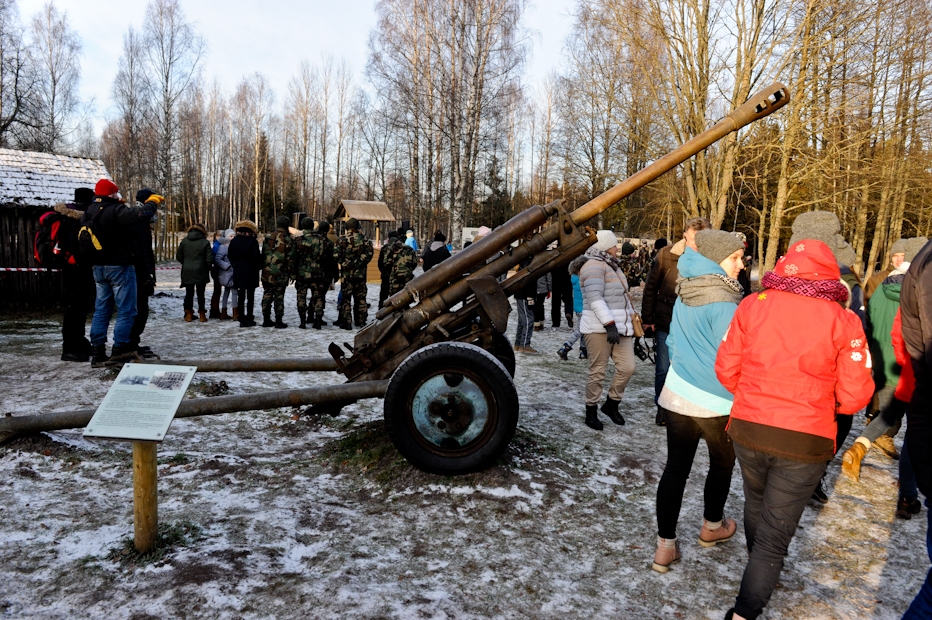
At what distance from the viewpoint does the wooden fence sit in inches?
449

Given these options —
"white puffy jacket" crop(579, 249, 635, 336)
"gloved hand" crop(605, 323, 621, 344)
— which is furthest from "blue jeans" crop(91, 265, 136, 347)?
"gloved hand" crop(605, 323, 621, 344)

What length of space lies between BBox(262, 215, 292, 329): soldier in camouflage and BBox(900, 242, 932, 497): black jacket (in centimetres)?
938

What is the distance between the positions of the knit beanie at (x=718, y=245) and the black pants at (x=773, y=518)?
1.12 meters

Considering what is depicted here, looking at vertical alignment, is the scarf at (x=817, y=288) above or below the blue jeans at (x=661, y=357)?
above

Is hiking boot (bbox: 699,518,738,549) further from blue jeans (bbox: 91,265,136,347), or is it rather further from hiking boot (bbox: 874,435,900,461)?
blue jeans (bbox: 91,265,136,347)

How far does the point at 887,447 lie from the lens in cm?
523

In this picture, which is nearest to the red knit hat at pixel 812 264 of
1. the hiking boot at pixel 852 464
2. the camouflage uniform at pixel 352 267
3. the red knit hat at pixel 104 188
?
the hiking boot at pixel 852 464

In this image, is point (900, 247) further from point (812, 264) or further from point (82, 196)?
point (82, 196)

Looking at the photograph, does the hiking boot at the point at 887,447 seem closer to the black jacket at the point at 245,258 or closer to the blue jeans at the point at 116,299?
the blue jeans at the point at 116,299

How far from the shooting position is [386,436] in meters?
4.72

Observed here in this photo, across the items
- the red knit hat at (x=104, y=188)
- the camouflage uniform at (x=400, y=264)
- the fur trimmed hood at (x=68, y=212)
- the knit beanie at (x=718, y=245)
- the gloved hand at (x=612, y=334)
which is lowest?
the gloved hand at (x=612, y=334)

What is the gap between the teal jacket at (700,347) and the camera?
3.08 meters

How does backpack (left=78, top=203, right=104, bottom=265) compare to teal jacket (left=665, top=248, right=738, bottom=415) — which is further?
backpack (left=78, top=203, right=104, bottom=265)

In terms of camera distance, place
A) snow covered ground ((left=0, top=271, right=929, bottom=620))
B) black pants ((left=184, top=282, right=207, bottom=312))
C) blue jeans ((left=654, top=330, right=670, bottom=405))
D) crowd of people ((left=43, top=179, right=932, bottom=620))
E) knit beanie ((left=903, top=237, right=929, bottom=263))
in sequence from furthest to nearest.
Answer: black pants ((left=184, top=282, right=207, bottom=312)) → blue jeans ((left=654, top=330, right=670, bottom=405)) → knit beanie ((left=903, top=237, right=929, bottom=263)) → snow covered ground ((left=0, top=271, right=929, bottom=620)) → crowd of people ((left=43, top=179, right=932, bottom=620))
